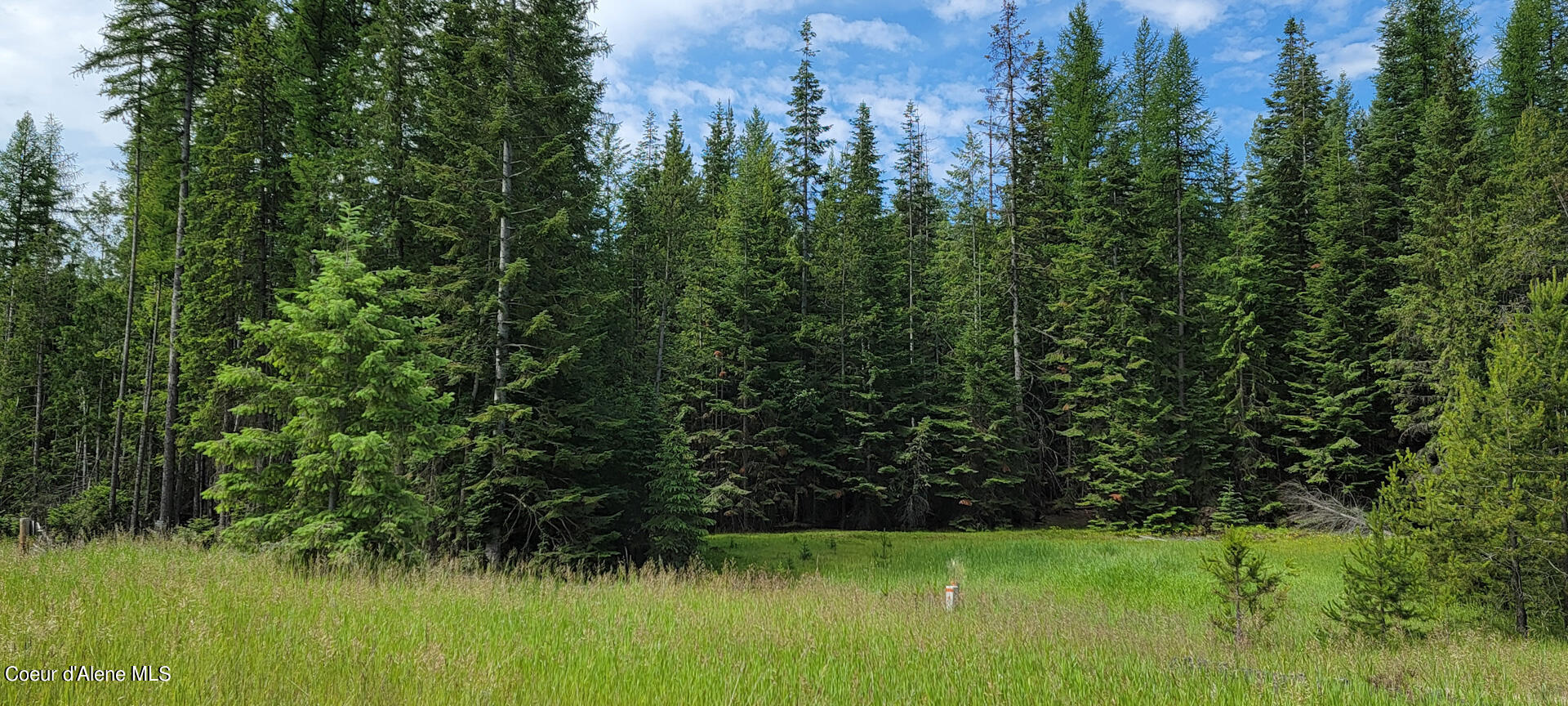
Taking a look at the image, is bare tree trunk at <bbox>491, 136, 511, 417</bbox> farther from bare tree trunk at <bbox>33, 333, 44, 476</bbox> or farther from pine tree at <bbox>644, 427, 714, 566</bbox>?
bare tree trunk at <bbox>33, 333, 44, 476</bbox>

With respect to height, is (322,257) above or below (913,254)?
below

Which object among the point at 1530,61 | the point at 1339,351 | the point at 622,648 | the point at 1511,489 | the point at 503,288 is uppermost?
the point at 1530,61

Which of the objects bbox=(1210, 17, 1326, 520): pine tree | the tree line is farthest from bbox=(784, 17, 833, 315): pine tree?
bbox=(1210, 17, 1326, 520): pine tree

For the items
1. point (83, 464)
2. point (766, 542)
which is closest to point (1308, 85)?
point (766, 542)

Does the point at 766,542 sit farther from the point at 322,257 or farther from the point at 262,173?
the point at 262,173

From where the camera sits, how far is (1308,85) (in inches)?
1293

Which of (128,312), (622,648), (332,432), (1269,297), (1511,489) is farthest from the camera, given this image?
(1269,297)

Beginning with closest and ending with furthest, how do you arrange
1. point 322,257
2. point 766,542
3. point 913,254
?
point 322,257 < point 766,542 < point 913,254

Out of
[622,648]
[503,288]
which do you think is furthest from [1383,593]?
[503,288]

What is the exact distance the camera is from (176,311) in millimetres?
20062

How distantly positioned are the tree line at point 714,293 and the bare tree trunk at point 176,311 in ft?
0.51

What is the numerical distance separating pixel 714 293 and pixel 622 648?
23.0 metres

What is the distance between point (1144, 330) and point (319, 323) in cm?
2925

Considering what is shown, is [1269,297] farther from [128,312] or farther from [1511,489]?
[128,312]
